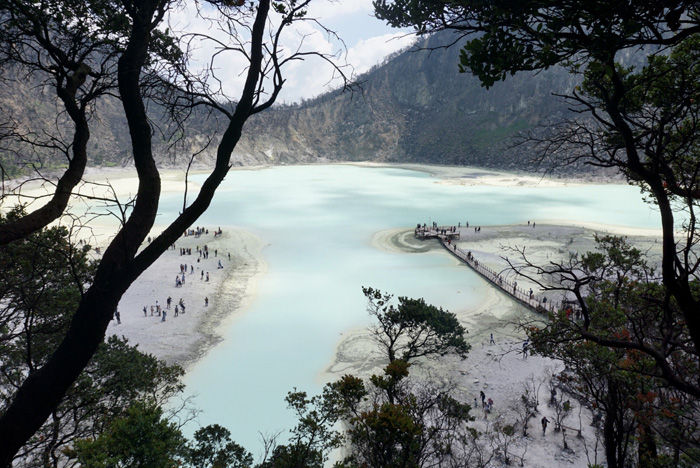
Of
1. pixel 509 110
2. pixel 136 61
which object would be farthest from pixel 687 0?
pixel 509 110

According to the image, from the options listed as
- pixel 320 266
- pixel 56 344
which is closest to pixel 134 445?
pixel 56 344

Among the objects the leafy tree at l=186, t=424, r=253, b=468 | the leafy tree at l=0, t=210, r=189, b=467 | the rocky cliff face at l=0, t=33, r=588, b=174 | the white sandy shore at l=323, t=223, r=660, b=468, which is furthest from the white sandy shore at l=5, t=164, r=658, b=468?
the rocky cliff face at l=0, t=33, r=588, b=174

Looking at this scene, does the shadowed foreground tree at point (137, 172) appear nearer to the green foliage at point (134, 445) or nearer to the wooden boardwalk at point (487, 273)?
the green foliage at point (134, 445)

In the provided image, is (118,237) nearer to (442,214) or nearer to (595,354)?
(595,354)

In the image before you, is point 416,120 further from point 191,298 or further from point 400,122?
point 191,298

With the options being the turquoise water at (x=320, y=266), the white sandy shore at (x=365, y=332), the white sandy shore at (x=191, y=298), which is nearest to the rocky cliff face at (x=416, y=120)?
the turquoise water at (x=320, y=266)
